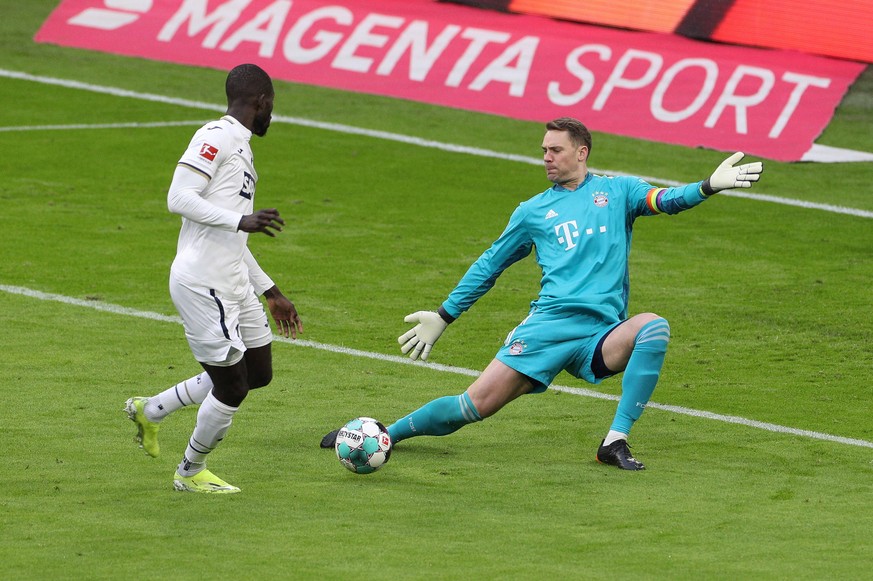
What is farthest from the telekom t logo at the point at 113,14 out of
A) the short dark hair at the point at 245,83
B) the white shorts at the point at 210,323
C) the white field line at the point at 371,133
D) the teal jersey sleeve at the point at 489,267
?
the white shorts at the point at 210,323

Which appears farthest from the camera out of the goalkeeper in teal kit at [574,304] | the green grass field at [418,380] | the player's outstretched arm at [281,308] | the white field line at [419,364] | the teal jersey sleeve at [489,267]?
the white field line at [419,364]

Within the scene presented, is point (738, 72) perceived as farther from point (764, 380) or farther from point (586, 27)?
point (764, 380)

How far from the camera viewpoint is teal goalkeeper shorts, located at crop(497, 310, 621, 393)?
26.6 ft

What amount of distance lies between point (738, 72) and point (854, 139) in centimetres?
159

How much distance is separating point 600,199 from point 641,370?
0.91 metres

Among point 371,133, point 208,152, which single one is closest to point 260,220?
point 208,152

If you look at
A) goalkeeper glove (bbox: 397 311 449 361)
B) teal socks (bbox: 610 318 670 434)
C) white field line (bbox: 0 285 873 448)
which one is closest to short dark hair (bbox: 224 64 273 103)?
goalkeeper glove (bbox: 397 311 449 361)

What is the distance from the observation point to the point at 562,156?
8.29 meters

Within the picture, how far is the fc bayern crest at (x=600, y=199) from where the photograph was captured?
27.1 feet

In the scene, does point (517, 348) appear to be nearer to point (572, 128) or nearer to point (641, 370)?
point (641, 370)

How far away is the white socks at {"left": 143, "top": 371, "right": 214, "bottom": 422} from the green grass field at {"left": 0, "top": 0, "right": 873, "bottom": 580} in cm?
31

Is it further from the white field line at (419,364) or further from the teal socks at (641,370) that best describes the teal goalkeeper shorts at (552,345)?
the white field line at (419,364)

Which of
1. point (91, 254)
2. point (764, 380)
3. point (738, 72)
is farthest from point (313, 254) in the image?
point (738, 72)

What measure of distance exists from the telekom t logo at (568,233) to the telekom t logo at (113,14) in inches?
644
